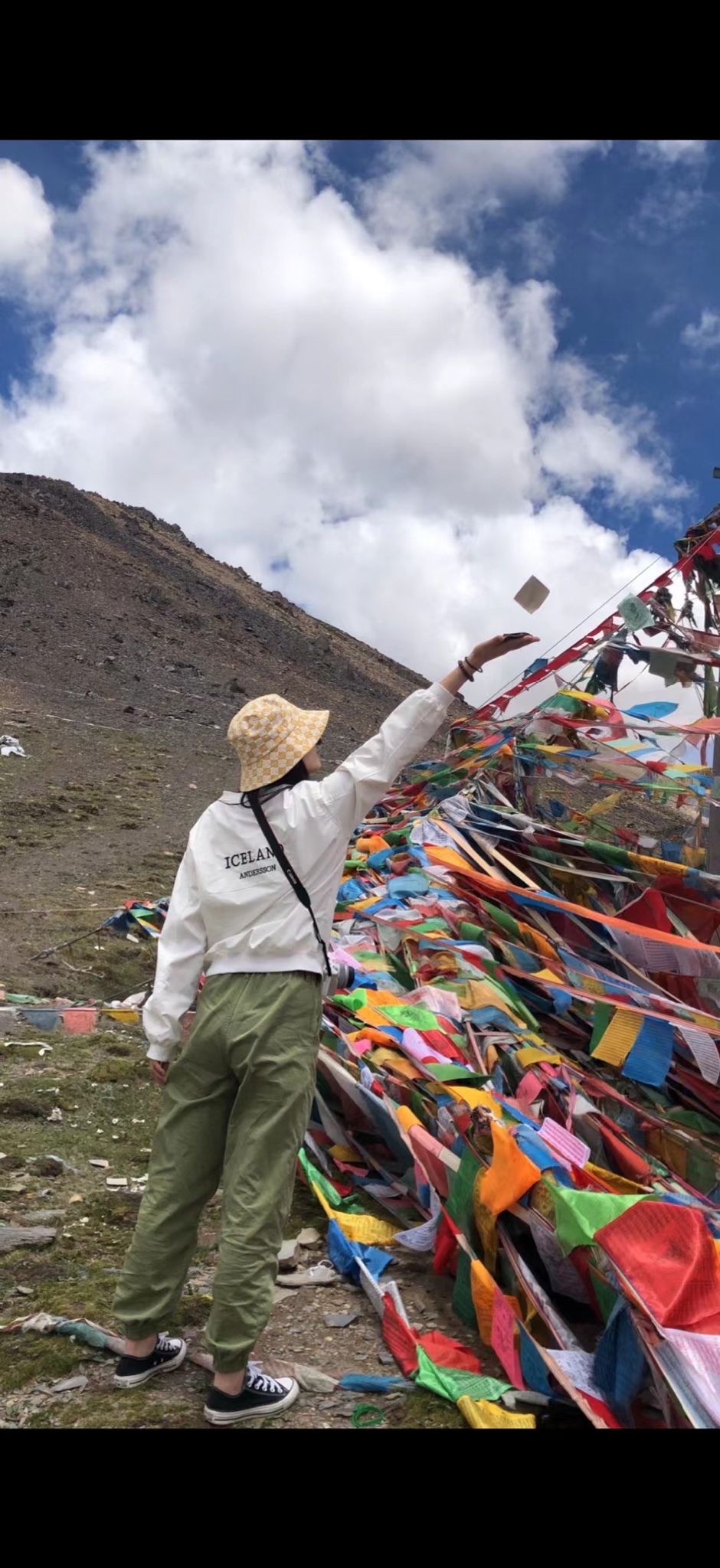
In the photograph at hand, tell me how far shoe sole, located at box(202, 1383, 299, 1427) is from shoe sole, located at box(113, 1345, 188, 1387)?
0.20 metres

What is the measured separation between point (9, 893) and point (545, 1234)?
7118 mm

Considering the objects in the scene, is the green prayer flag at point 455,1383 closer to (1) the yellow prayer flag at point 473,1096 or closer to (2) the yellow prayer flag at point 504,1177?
(2) the yellow prayer flag at point 504,1177

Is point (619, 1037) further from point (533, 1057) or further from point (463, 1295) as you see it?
point (463, 1295)

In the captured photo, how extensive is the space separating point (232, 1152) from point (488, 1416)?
0.84 meters

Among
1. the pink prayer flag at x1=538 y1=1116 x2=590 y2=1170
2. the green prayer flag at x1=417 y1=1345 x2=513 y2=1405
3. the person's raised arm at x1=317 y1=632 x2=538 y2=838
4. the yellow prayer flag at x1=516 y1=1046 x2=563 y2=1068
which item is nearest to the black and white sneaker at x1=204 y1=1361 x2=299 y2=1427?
the green prayer flag at x1=417 y1=1345 x2=513 y2=1405

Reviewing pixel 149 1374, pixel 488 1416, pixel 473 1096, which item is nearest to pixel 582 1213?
pixel 488 1416

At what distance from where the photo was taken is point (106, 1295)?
123 inches

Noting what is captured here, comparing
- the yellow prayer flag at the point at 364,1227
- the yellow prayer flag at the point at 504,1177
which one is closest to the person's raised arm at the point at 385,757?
the yellow prayer flag at the point at 504,1177

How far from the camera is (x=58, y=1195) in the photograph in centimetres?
386

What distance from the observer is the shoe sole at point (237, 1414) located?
250cm

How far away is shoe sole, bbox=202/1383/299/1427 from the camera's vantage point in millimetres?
2500

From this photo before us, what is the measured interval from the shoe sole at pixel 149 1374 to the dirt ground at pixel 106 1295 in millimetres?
19

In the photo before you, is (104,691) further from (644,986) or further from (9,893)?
(644,986)
